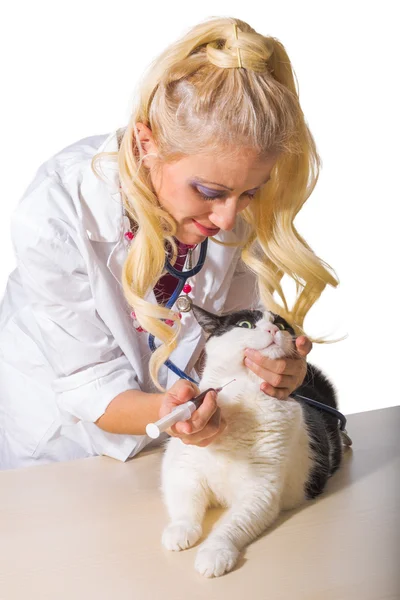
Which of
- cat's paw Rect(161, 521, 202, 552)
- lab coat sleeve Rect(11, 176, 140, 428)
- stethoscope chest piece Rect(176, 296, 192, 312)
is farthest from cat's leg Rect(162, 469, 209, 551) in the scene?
stethoscope chest piece Rect(176, 296, 192, 312)

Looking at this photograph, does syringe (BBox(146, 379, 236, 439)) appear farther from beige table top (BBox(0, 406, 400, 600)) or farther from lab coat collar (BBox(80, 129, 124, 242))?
lab coat collar (BBox(80, 129, 124, 242))

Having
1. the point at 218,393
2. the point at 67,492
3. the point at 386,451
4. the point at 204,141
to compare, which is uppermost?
the point at 204,141

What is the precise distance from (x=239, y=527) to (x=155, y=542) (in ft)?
Answer: 0.43

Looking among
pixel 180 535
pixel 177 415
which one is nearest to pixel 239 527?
pixel 180 535

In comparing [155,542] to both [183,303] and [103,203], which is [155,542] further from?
[103,203]

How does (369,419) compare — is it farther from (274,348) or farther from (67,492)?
(67,492)

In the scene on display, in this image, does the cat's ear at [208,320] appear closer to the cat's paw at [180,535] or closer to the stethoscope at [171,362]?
the stethoscope at [171,362]

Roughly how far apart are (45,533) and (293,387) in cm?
48

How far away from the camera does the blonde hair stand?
1.29 meters

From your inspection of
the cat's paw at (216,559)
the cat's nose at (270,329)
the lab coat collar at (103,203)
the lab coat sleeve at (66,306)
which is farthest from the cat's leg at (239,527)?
the lab coat collar at (103,203)

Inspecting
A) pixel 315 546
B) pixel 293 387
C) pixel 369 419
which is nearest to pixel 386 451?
pixel 369 419

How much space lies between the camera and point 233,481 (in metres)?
1.30

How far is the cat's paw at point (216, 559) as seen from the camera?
1.11 meters

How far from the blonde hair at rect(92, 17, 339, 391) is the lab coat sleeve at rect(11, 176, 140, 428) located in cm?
10
